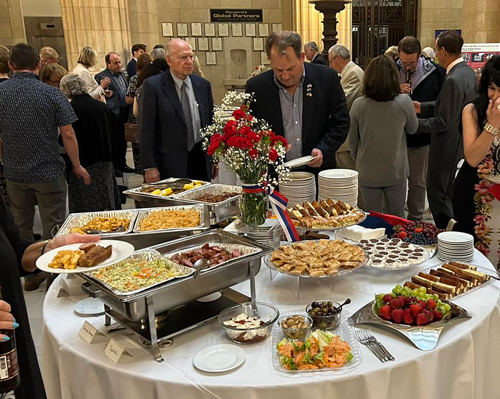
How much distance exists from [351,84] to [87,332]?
434 centimetres

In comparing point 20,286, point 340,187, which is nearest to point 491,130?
point 340,187

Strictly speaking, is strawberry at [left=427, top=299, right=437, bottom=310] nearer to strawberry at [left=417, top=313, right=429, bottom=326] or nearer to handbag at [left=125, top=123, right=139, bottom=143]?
strawberry at [left=417, top=313, right=429, bottom=326]

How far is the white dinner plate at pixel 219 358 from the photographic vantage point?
152 centimetres

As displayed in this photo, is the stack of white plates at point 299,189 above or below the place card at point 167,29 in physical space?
below

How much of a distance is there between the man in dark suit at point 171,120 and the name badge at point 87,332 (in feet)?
7.06

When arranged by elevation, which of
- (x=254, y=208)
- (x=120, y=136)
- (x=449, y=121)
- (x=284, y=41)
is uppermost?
(x=284, y=41)

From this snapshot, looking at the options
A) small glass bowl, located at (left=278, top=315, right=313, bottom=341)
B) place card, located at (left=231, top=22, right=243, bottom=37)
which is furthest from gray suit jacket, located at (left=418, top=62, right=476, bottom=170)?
place card, located at (left=231, top=22, right=243, bottom=37)

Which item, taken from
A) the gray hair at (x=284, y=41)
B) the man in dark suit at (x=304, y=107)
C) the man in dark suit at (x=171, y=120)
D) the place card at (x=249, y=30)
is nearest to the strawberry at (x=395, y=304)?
the man in dark suit at (x=304, y=107)

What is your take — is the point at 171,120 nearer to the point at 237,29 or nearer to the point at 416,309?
the point at 416,309

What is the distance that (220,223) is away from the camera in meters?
2.74

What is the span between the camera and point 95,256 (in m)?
1.61

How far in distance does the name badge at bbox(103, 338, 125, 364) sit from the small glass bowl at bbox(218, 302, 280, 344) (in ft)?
1.10

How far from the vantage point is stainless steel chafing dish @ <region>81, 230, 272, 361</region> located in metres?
1.58

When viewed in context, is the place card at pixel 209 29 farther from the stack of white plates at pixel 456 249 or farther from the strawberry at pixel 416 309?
the strawberry at pixel 416 309
